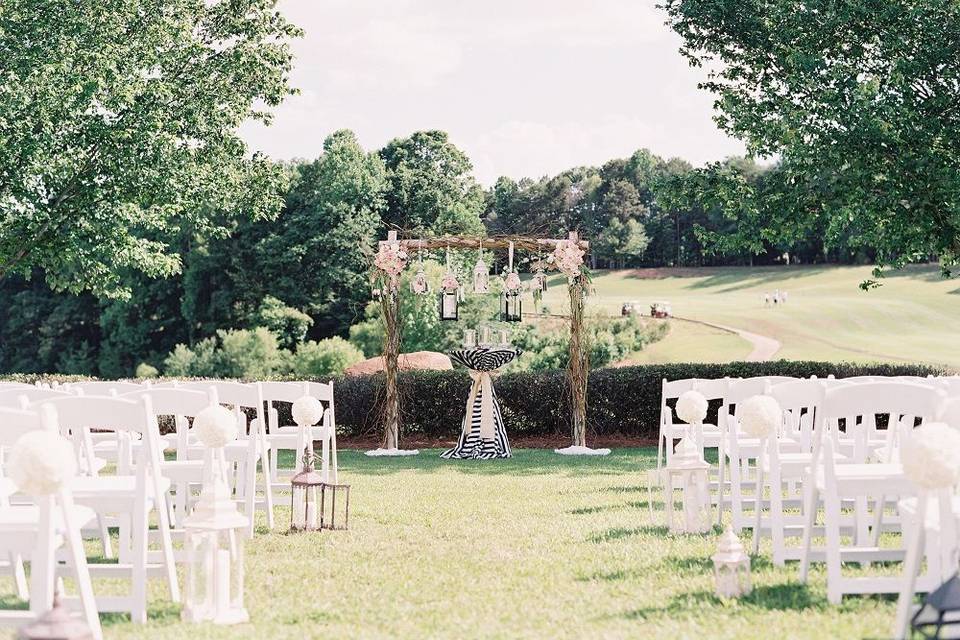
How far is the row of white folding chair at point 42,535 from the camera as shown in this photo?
3744mm

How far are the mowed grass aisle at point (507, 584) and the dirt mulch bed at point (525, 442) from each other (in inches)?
260

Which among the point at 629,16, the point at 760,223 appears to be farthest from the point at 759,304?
the point at 760,223

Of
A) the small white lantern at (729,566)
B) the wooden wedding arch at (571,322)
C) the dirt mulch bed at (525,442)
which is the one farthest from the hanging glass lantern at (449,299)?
the small white lantern at (729,566)

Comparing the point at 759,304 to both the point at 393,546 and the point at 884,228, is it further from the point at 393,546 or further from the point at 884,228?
the point at 393,546

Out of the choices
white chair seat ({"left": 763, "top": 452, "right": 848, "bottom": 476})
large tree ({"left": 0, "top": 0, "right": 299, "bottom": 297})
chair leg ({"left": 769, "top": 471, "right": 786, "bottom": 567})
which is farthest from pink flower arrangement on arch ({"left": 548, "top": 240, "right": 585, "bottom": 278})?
chair leg ({"left": 769, "top": 471, "right": 786, "bottom": 567})

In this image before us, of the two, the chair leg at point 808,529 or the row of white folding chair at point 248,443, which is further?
the row of white folding chair at point 248,443

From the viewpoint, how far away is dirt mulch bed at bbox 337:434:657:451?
15320 millimetres

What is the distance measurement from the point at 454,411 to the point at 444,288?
3011mm

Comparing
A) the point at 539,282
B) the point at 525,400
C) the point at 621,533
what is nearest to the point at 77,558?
the point at 621,533

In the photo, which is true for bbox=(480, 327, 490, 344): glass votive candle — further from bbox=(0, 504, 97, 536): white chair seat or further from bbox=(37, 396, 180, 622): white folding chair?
bbox=(0, 504, 97, 536): white chair seat

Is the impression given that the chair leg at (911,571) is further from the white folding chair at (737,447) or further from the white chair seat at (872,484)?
the white folding chair at (737,447)

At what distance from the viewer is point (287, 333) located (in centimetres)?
3659

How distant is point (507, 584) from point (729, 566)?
1125mm

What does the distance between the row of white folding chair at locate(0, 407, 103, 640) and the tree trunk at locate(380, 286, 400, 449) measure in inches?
397
